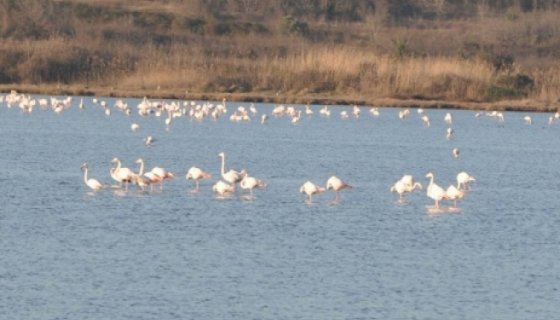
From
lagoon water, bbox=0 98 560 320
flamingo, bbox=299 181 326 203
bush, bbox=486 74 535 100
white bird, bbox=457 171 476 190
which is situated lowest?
lagoon water, bbox=0 98 560 320

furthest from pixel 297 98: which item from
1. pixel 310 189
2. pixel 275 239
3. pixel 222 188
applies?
pixel 275 239

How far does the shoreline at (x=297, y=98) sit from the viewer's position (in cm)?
4428

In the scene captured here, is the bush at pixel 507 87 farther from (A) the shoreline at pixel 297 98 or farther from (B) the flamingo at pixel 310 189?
(B) the flamingo at pixel 310 189

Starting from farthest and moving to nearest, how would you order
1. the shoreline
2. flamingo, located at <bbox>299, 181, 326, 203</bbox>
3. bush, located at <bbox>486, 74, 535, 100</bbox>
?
1. bush, located at <bbox>486, 74, 535, 100</bbox>
2. the shoreline
3. flamingo, located at <bbox>299, 181, 326, 203</bbox>

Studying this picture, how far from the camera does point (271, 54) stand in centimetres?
5006

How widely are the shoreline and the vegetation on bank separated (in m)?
0.10

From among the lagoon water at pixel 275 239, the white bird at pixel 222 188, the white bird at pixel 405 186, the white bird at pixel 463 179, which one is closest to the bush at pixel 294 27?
the lagoon water at pixel 275 239

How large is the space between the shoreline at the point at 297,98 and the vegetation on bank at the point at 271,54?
0.34ft

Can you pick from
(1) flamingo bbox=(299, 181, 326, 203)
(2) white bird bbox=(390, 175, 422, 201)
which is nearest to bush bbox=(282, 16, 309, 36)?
(2) white bird bbox=(390, 175, 422, 201)

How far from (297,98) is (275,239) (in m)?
28.4

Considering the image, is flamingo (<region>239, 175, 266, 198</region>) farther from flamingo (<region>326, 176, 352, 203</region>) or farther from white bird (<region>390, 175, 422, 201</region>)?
white bird (<region>390, 175, 422, 201</region>)

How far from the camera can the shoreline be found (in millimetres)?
44281

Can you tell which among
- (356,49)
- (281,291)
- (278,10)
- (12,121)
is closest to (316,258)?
(281,291)

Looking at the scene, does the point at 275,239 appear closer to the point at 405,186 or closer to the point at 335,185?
the point at 335,185
